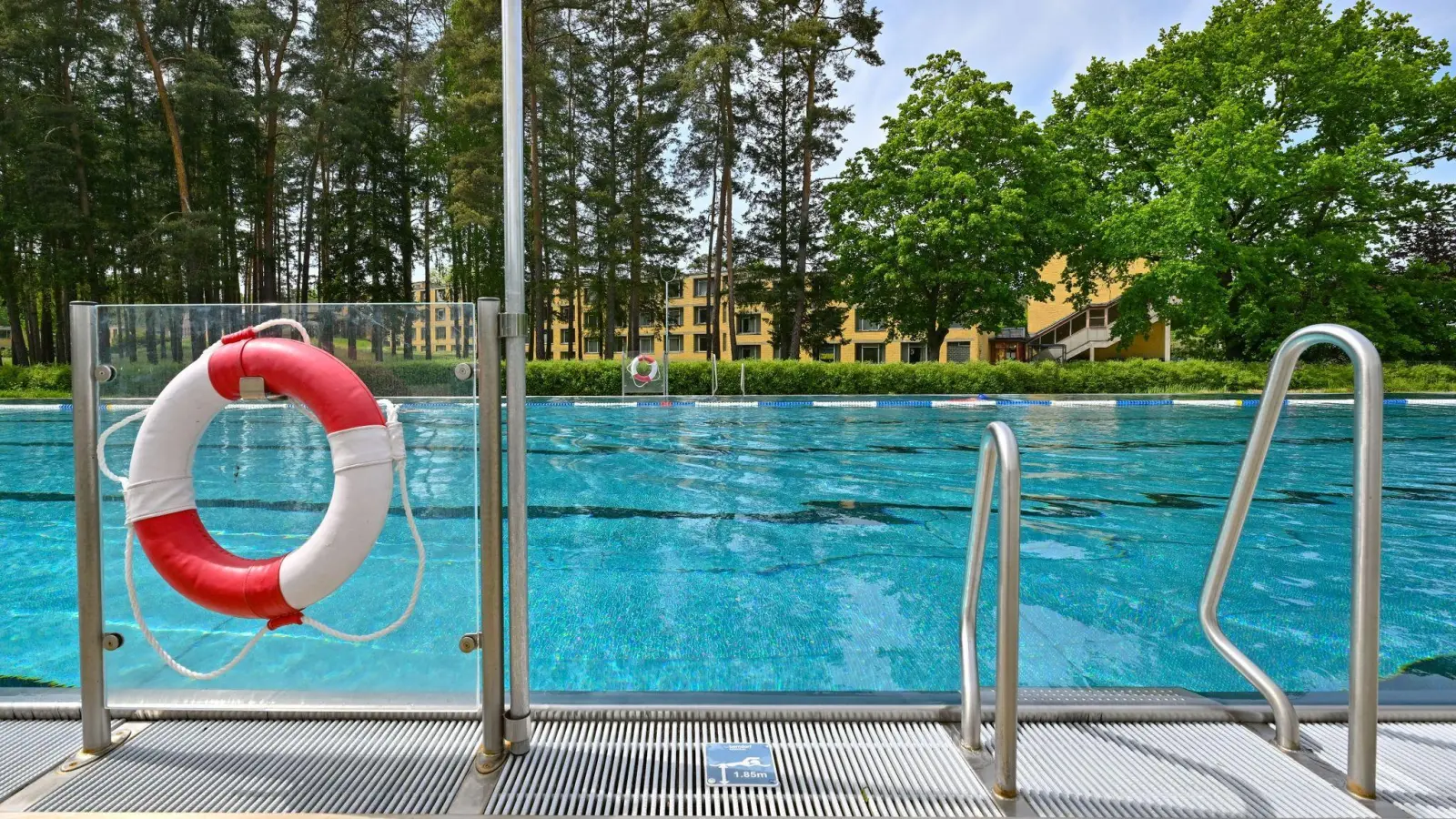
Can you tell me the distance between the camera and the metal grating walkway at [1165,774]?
138 centimetres

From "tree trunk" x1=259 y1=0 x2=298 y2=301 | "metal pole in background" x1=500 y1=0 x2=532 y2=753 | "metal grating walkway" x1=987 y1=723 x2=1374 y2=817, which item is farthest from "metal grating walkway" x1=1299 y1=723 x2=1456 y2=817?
"tree trunk" x1=259 y1=0 x2=298 y2=301

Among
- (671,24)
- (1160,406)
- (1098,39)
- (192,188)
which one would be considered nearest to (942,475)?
(1160,406)

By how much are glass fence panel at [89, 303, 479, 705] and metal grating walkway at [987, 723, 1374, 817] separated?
132 centimetres

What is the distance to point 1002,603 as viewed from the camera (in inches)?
51.8

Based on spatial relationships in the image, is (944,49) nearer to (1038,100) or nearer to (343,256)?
(1038,100)

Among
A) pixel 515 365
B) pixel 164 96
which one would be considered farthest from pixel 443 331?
pixel 164 96

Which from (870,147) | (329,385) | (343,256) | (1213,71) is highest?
(1213,71)

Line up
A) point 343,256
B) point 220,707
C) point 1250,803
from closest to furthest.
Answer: point 1250,803
point 220,707
point 343,256

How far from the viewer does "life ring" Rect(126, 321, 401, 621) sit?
1475 mm

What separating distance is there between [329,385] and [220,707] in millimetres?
922

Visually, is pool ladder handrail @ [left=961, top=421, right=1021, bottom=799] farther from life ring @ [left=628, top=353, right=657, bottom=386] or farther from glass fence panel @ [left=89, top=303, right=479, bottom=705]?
life ring @ [left=628, top=353, right=657, bottom=386]

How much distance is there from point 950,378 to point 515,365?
1634 cm

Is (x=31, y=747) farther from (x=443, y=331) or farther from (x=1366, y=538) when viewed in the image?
(x=1366, y=538)

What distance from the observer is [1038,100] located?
2217cm
